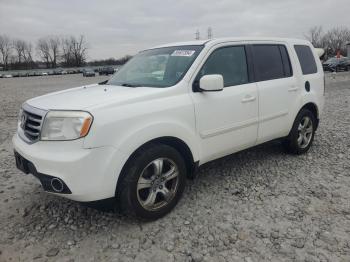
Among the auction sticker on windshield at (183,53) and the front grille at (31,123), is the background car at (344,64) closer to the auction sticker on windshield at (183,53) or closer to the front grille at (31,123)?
the auction sticker on windshield at (183,53)

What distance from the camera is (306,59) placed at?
4922 mm

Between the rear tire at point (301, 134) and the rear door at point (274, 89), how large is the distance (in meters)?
0.21

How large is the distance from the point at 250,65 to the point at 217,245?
2249mm

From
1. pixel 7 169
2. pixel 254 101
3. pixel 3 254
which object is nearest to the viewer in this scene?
pixel 3 254

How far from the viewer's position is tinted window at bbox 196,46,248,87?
361 cm

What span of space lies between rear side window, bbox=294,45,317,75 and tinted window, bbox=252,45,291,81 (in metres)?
0.46

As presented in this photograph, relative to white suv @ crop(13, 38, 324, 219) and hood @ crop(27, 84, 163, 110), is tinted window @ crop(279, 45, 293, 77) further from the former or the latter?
hood @ crop(27, 84, 163, 110)

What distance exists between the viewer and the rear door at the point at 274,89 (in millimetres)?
4082

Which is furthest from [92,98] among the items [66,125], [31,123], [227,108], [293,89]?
[293,89]

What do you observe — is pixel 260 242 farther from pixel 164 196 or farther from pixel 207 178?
pixel 207 178

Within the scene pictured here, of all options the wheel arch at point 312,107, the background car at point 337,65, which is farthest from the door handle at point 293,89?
the background car at point 337,65

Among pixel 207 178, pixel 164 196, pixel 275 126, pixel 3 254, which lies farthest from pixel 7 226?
pixel 275 126

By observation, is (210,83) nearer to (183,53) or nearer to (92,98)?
(183,53)

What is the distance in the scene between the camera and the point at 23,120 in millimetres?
3266
